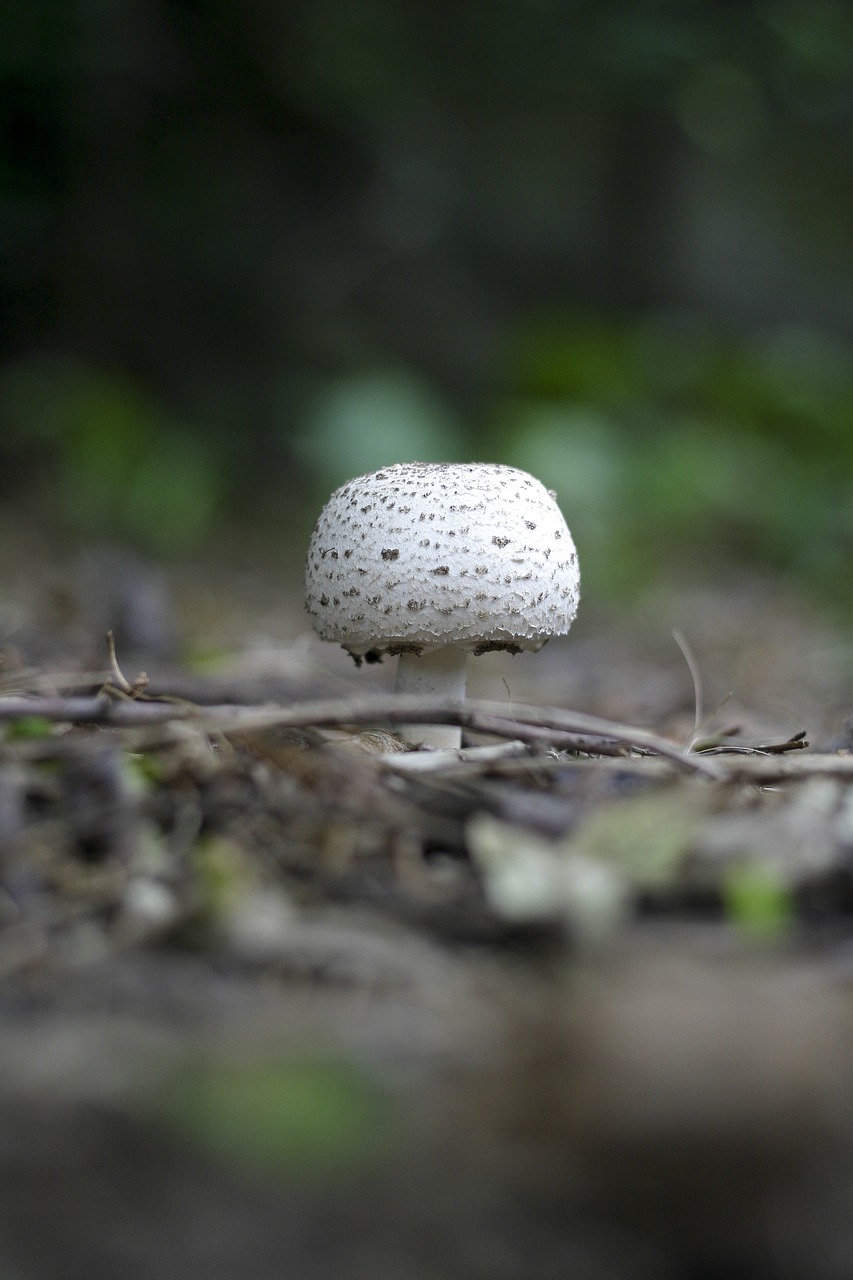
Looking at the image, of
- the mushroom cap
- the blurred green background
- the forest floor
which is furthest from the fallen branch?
the blurred green background

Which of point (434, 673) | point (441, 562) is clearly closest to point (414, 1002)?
point (441, 562)

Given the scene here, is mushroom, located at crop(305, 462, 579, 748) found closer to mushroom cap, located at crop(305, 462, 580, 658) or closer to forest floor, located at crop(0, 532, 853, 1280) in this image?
mushroom cap, located at crop(305, 462, 580, 658)

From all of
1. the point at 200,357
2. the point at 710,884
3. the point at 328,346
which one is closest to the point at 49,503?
the point at 200,357

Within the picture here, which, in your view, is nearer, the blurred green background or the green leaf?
the green leaf

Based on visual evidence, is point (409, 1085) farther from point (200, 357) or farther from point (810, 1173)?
point (200, 357)

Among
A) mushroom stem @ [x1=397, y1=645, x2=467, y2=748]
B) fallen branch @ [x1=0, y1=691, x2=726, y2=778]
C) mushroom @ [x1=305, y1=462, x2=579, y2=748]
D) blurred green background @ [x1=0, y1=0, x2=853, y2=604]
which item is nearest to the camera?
fallen branch @ [x1=0, y1=691, x2=726, y2=778]

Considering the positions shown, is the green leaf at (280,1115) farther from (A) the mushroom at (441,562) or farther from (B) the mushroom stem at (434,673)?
(B) the mushroom stem at (434,673)

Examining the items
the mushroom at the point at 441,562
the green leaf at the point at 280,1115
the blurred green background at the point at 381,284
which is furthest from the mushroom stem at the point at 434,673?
the blurred green background at the point at 381,284
